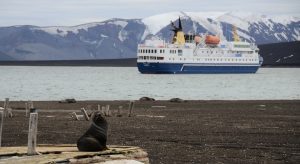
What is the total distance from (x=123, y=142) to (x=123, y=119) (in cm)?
1016

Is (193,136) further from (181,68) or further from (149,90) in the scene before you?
(181,68)

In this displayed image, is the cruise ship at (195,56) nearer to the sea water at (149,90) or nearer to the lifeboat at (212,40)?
the lifeboat at (212,40)

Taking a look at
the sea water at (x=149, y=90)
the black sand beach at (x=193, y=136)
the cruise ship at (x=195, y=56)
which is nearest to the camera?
the black sand beach at (x=193, y=136)

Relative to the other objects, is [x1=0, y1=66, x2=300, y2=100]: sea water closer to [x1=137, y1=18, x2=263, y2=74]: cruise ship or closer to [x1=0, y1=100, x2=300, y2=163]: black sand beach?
[x1=137, y1=18, x2=263, y2=74]: cruise ship

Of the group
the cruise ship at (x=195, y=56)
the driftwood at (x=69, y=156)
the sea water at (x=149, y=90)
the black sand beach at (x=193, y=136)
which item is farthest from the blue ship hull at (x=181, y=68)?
the driftwood at (x=69, y=156)

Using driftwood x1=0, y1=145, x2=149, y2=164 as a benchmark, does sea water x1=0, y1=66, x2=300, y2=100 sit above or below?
above

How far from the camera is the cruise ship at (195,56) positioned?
480 ft

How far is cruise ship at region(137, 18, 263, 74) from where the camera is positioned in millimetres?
146250

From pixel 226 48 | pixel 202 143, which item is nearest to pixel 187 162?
pixel 202 143

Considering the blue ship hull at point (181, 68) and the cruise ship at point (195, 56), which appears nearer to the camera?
the blue ship hull at point (181, 68)

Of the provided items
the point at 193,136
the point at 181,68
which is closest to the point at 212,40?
the point at 181,68

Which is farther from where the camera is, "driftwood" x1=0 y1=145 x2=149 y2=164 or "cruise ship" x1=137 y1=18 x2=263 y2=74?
"cruise ship" x1=137 y1=18 x2=263 y2=74

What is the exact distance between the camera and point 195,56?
15138 centimetres

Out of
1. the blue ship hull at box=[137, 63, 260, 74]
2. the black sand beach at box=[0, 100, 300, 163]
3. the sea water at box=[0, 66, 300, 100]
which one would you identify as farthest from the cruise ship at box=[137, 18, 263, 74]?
the black sand beach at box=[0, 100, 300, 163]
